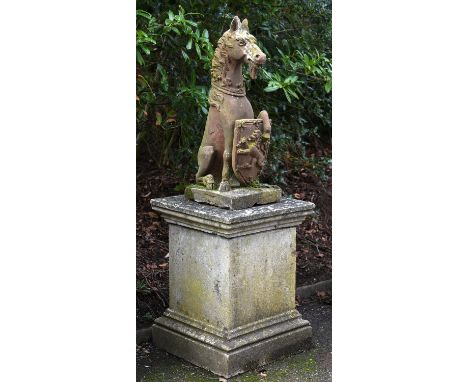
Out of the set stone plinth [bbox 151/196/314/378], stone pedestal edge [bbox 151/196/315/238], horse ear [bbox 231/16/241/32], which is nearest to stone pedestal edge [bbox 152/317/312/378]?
stone plinth [bbox 151/196/314/378]

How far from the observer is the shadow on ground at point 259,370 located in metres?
4.91

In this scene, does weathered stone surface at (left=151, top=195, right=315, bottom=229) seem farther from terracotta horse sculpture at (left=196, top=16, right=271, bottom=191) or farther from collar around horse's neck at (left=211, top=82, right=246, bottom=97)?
collar around horse's neck at (left=211, top=82, right=246, bottom=97)

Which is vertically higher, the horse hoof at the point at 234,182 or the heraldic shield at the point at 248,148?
the heraldic shield at the point at 248,148

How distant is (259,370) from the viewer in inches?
197

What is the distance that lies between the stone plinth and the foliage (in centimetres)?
113

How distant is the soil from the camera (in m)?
6.00

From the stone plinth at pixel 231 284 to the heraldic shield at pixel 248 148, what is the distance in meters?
0.21

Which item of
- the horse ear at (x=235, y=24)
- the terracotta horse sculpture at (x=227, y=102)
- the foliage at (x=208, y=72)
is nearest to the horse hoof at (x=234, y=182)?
the terracotta horse sculpture at (x=227, y=102)

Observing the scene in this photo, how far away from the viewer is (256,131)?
4.86m

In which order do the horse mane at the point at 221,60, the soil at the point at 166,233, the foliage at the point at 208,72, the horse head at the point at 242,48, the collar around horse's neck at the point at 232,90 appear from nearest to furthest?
the horse head at the point at 242,48 < the horse mane at the point at 221,60 < the collar around horse's neck at the point at 232,90 < the foliage at the point at 208,72 < the soil at the point at 166,233

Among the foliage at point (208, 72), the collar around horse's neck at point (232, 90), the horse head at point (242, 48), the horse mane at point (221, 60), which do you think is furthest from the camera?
the foliage at point (208, 72)

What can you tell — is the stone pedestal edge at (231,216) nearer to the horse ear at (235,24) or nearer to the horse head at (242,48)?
the horse head at (242,48)

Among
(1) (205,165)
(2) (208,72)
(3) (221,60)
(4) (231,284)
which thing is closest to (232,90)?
(3) (221,60)

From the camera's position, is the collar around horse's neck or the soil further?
the soil
